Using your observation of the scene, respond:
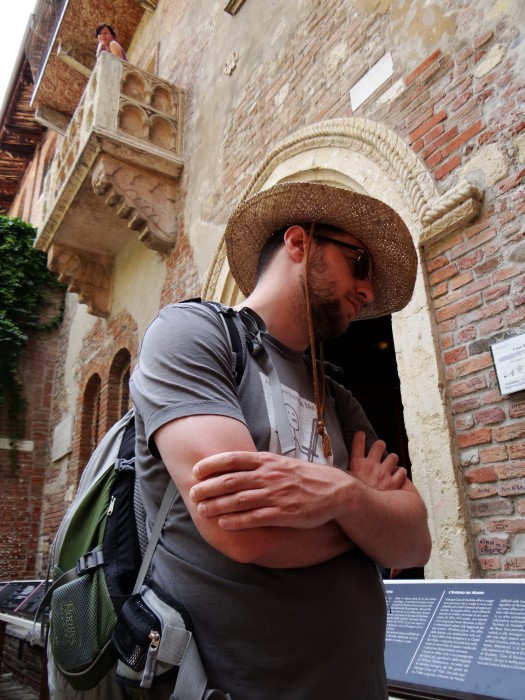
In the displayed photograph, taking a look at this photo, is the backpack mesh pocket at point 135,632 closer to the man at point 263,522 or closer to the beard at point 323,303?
the man at point 263,522

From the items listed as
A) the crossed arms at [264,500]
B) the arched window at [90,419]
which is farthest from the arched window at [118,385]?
the crossed arms at [264,500]

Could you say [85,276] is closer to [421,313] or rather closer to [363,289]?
[421,313]

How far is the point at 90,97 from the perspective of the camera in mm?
6586

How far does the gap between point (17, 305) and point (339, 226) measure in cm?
980

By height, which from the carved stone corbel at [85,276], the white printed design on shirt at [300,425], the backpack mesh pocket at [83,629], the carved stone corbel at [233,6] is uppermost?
the carved stone corbel at [233,6]

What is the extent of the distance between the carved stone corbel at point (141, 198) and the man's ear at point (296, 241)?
5016 millimetres

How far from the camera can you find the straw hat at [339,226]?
1.76 metres

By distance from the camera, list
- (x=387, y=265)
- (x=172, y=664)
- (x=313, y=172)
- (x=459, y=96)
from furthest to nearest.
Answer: (x=313, y=172)
(x=459, y=96)
(x=387, y=265)
(x=172, y=664)

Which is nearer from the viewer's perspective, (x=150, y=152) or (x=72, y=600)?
(x=72, y=600)

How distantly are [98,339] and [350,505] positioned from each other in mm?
7855

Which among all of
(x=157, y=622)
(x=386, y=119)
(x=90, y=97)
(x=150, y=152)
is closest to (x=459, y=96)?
(x=386, y=119)

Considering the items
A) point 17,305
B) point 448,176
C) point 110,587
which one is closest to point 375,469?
point 110,587

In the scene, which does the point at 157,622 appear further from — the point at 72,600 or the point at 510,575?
the point at 510,575

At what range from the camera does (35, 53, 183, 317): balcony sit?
627 cm
